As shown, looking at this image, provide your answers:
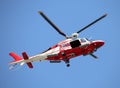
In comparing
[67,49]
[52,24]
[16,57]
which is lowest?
[67,49]

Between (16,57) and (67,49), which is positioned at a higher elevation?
(16,57)

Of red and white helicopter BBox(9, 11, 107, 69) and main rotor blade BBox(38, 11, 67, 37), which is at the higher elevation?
main rotor blade BBox(38, 11, 67, 37)

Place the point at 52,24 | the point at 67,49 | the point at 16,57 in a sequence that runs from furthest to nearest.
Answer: the point at 16,57 → the point at 67,49 → the point at 52,24

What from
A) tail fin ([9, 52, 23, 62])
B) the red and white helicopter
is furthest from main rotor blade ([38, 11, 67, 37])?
tail fin ([9, 52, 23, 62])

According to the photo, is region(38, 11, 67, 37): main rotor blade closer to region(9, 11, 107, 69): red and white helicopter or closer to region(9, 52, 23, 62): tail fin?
region(9, 11, 107, 69): red and white helicopter

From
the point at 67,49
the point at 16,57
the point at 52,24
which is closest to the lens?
the point at 52,24

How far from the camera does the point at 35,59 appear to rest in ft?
71.9

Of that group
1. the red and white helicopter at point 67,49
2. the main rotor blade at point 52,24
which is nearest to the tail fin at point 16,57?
the red and white helicopter at point 67,49

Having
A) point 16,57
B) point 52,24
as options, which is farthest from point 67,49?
point 16,57

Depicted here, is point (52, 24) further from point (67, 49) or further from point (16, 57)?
point (16, 57)

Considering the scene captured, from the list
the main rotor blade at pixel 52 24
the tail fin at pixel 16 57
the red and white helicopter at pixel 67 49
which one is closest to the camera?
the main rotor blade at pixel 52 24

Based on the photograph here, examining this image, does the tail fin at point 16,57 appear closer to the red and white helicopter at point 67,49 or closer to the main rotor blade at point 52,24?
the red and white helicopter at point 67,49

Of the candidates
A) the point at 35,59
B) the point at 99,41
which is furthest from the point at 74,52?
the point at 35,59

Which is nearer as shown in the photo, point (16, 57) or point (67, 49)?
point (67, 49)
